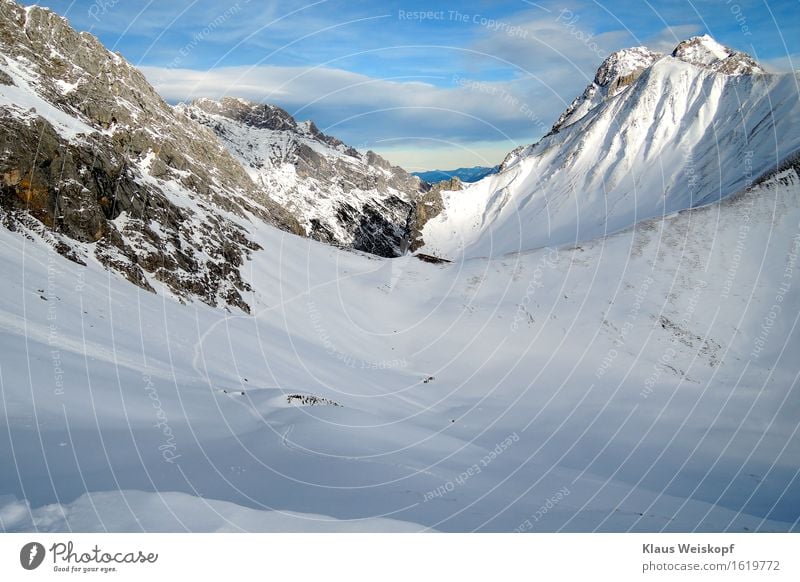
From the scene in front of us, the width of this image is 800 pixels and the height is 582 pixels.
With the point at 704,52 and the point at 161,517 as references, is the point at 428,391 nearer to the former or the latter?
the point at 161,517

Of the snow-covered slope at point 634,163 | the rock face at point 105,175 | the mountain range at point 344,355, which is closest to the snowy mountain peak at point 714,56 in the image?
the snow-covered slope at point 634,163

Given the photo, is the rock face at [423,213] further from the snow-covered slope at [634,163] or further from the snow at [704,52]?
the snow at [704,52]

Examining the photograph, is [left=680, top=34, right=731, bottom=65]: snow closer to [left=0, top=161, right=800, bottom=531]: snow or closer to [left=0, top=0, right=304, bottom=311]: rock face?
[left=0, top=161, right=800, bottom=531]: snow

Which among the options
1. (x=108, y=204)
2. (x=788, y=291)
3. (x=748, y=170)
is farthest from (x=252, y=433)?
(x=748, y=170)

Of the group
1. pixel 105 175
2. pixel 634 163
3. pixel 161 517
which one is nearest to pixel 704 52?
pixel 634 163

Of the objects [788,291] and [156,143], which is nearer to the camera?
[788,291]

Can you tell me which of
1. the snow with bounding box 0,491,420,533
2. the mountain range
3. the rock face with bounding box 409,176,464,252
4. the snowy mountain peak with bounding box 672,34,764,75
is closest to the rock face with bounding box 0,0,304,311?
the mountain range
